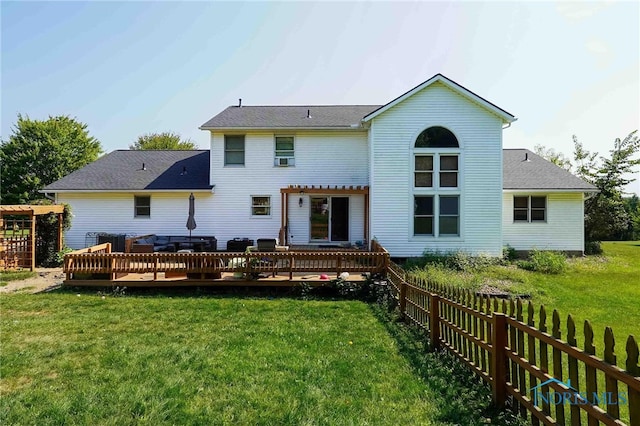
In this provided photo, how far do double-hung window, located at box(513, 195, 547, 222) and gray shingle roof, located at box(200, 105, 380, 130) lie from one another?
862 centimetres

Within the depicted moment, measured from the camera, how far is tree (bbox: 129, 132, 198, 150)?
4554 centimetres

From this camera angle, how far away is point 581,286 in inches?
429

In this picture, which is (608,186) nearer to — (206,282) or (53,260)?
(206,282)

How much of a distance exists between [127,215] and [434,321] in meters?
15.7

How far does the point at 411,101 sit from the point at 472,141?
115 inches

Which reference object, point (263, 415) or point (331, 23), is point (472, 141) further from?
point (263, 415)

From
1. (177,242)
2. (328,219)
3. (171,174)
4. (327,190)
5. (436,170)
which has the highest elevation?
(171,174)

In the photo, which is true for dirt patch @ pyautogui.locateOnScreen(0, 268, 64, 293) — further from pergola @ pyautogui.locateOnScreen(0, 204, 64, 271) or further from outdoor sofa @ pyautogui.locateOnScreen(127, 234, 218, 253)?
outdoor sofa @ pyautogui.locateOnScreen(127, 234, 218, 253)

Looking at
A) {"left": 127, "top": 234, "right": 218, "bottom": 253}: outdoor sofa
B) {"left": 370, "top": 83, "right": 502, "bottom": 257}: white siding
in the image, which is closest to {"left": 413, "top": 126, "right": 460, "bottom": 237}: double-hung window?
{"left": 370, "top": 83, "right": 502, "bottom": 257}: white siding

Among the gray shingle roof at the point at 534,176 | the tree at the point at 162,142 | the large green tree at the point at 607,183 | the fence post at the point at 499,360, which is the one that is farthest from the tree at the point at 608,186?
the tree at the point at 162,142

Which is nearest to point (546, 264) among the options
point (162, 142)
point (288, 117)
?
point (288, 117)

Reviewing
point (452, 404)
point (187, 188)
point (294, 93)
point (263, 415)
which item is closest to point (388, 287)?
point (452, 404)

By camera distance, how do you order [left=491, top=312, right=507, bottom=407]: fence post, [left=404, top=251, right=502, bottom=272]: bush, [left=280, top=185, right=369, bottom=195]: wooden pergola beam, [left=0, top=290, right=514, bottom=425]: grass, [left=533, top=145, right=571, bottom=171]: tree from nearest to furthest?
[left=0, top=290, right=514, bottom=425]: grass < [left=491, top=312, right=507, bottom=407]: fence post < [left=404, top=251, right=502, bottom=272]: bush < [left=280, top=185, right=369, bottom=195]: wooden pergola beam < [left=533, top=145, right=571, bottom=171]: tree

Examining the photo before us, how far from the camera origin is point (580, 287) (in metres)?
10.8
